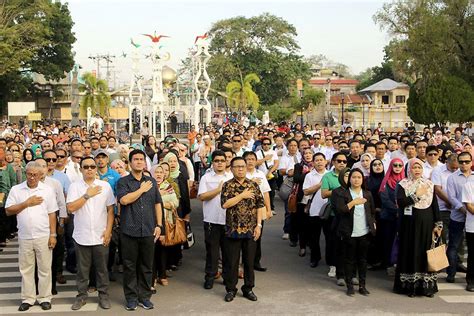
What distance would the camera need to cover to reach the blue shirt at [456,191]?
25.8ft

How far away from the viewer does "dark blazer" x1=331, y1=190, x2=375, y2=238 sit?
293 inches

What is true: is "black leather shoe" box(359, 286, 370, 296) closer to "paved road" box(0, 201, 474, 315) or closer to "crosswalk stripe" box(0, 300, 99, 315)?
"paved road" box(0, 201, 474, 315)

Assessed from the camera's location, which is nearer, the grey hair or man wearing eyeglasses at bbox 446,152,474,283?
the grey hair

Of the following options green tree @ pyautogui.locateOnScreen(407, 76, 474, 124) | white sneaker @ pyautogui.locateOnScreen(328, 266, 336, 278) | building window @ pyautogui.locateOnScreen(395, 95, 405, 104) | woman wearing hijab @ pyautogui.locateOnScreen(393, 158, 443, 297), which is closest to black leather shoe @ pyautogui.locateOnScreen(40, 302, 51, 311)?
white sneaker @ pyautogui.locateOnScreen(328, 266, 336, 278)

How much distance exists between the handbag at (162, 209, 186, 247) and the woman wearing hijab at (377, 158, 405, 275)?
9.35 ft

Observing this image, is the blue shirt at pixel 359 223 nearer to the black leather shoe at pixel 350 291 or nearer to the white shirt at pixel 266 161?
the black leather shoe at pixel 350 291

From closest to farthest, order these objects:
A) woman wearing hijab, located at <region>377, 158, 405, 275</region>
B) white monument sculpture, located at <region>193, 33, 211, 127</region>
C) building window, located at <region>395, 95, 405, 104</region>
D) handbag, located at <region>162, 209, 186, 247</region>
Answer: handbag, located at <region>162, 209, 186, 247</region> < woman wearing hijab, located at <region>377, 158, 405, 275</region> < white monument sculpture, located at <region>193, 33, 211, 127</region> < building window, located at <region>395, 95, 405, 104</region>

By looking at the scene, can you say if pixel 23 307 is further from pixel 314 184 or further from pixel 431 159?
pixel 431 159

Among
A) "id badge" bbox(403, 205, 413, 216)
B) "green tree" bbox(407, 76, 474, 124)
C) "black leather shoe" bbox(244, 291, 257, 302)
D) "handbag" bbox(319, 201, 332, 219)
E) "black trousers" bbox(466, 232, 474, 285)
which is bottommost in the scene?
"black leather shoe" bbox(244, 291, 257, 302)

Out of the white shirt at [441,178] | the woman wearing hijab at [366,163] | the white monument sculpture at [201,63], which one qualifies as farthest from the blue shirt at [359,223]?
the white monument sculpture at [201,63]

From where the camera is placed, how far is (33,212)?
6.75 meters

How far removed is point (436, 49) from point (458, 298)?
2710cm

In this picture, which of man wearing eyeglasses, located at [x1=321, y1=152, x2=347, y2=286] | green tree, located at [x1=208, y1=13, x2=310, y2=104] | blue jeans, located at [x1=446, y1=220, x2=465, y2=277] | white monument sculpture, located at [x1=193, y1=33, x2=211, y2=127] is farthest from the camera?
green tree, located at [x1=208, y1=13, x2=310, y2=104]

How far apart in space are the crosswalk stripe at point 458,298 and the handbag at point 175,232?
3443mm
